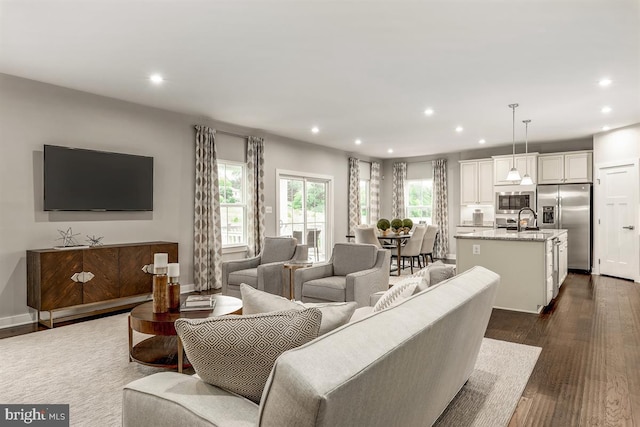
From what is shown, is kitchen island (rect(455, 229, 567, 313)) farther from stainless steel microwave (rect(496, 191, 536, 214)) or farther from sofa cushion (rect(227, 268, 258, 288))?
stainless steel microwave (rect(496, 191, 536, 214))

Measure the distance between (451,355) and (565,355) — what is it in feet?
6.95

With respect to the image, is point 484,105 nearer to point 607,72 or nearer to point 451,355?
point 607,72

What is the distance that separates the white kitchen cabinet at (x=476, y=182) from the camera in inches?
348

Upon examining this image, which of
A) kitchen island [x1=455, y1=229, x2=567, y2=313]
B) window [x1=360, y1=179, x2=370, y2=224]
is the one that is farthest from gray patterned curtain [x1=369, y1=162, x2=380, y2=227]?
kitchen island [x1=455, y1=229, x2=567, y2=313]

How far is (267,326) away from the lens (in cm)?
125

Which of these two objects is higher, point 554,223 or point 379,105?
point 379,105

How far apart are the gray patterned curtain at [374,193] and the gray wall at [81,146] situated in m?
4.32

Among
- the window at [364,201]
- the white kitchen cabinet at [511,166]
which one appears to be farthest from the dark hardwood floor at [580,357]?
the window at [364,201]

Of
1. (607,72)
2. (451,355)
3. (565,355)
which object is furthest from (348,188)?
(451,355)

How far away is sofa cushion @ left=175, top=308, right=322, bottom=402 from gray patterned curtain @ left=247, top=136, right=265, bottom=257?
5493mm

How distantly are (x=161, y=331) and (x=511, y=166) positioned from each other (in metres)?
7.80

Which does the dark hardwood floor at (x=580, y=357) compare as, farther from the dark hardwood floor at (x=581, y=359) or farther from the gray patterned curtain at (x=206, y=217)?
the gray patterned curtain at (x=206, y=217)

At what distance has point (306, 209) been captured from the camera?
831 centimetres

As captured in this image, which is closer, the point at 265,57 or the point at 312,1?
the point at 312,1
